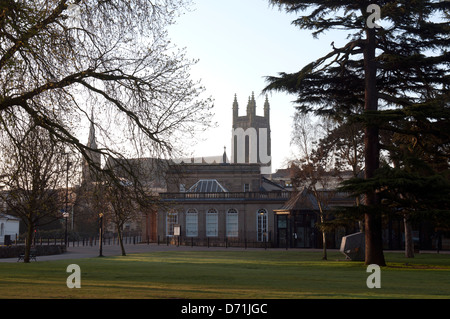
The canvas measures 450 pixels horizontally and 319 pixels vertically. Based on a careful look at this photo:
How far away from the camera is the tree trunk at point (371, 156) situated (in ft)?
77.2

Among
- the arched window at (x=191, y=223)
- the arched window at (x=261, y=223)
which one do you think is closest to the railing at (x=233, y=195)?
the arched window at (x=261, y=223)

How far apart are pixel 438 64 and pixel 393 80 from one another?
8.98 ft

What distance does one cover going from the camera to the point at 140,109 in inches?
630

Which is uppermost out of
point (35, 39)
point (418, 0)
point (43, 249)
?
point (418, 0)

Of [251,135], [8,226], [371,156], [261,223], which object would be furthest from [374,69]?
[251,135]

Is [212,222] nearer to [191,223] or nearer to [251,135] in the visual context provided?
[191,223]

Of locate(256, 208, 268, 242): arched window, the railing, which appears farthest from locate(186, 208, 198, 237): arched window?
locate(256, 208, 268, 242): arched window

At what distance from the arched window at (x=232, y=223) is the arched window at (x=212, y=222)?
52.2 inches

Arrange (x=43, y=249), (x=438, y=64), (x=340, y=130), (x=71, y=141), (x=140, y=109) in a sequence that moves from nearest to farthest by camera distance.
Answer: (x=71, y=141), (x=140, y=109), (x=438, y=64), (x=340, y=130), (x=43, y=249)

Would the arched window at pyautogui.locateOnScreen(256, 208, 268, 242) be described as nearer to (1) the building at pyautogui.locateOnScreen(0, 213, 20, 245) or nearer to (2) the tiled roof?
(2) the tiled roof

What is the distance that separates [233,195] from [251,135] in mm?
77046

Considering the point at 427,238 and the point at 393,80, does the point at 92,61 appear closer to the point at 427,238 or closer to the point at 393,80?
the point at 393,80

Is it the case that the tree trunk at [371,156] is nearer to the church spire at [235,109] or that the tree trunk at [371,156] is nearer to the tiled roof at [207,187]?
the tiled roof at [207,187]
